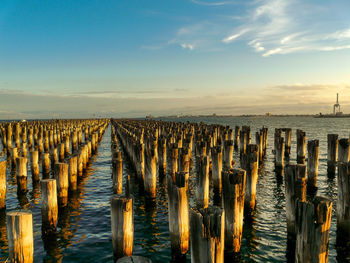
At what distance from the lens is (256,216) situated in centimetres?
969

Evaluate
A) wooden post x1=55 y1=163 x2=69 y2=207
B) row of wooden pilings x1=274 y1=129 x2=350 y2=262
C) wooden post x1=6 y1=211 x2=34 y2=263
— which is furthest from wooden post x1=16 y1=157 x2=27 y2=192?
row of wooden pilings x1=274 y1=129 x2=350 y2=262

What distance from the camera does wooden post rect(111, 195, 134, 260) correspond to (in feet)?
18.5

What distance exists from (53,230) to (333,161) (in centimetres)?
1575

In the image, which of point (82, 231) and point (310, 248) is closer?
point (310, 248)

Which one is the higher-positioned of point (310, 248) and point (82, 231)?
point (310, 248)

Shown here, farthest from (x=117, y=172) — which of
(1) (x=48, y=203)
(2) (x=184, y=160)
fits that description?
(1) (x=48, y=203)

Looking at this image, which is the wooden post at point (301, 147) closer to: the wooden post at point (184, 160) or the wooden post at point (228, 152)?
the wooden post at point (228, 152)

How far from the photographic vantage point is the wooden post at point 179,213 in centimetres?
607

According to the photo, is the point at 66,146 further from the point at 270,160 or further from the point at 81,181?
the point at 270,160

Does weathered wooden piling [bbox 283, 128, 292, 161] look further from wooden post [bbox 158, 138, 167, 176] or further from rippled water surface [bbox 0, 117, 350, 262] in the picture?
wooden post [bbox 158, 138, 167, 176]

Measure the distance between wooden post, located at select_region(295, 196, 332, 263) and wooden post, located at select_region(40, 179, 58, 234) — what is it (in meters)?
6.33

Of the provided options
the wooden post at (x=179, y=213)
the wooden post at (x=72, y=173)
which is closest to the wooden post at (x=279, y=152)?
the wooden post at (x=72, y=173)

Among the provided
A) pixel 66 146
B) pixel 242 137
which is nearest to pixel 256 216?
pixel 242 137

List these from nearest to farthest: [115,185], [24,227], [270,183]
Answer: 1. [24,227]
2. [115,185]
3. [270,183]
